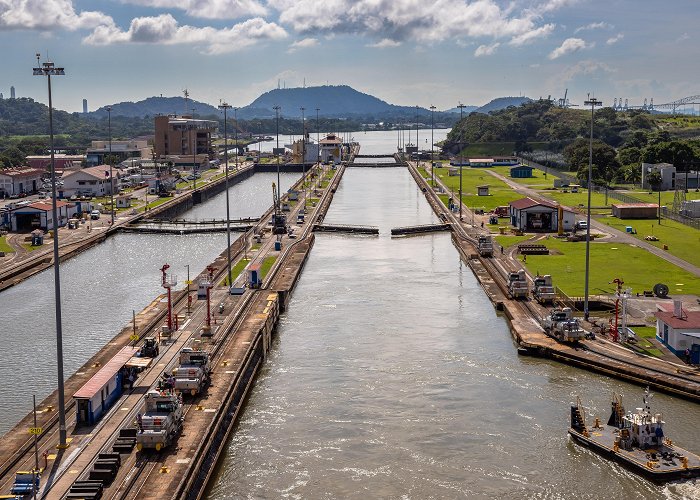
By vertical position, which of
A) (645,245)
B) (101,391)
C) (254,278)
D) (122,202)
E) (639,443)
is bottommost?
(639,443)

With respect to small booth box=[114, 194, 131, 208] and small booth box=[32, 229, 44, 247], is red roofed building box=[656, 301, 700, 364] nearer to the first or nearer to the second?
small booth box=[32, 229, 44, 247]

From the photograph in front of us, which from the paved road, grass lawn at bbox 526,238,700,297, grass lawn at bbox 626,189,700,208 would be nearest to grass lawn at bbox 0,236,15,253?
grass lawn at bbox 526,238,700,297

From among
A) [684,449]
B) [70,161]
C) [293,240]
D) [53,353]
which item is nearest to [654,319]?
[684,449]

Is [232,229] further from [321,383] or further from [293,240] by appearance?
[321,383]

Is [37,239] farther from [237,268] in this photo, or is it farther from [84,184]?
[84,184]

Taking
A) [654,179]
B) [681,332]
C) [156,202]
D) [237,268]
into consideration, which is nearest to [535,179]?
[654,179]
